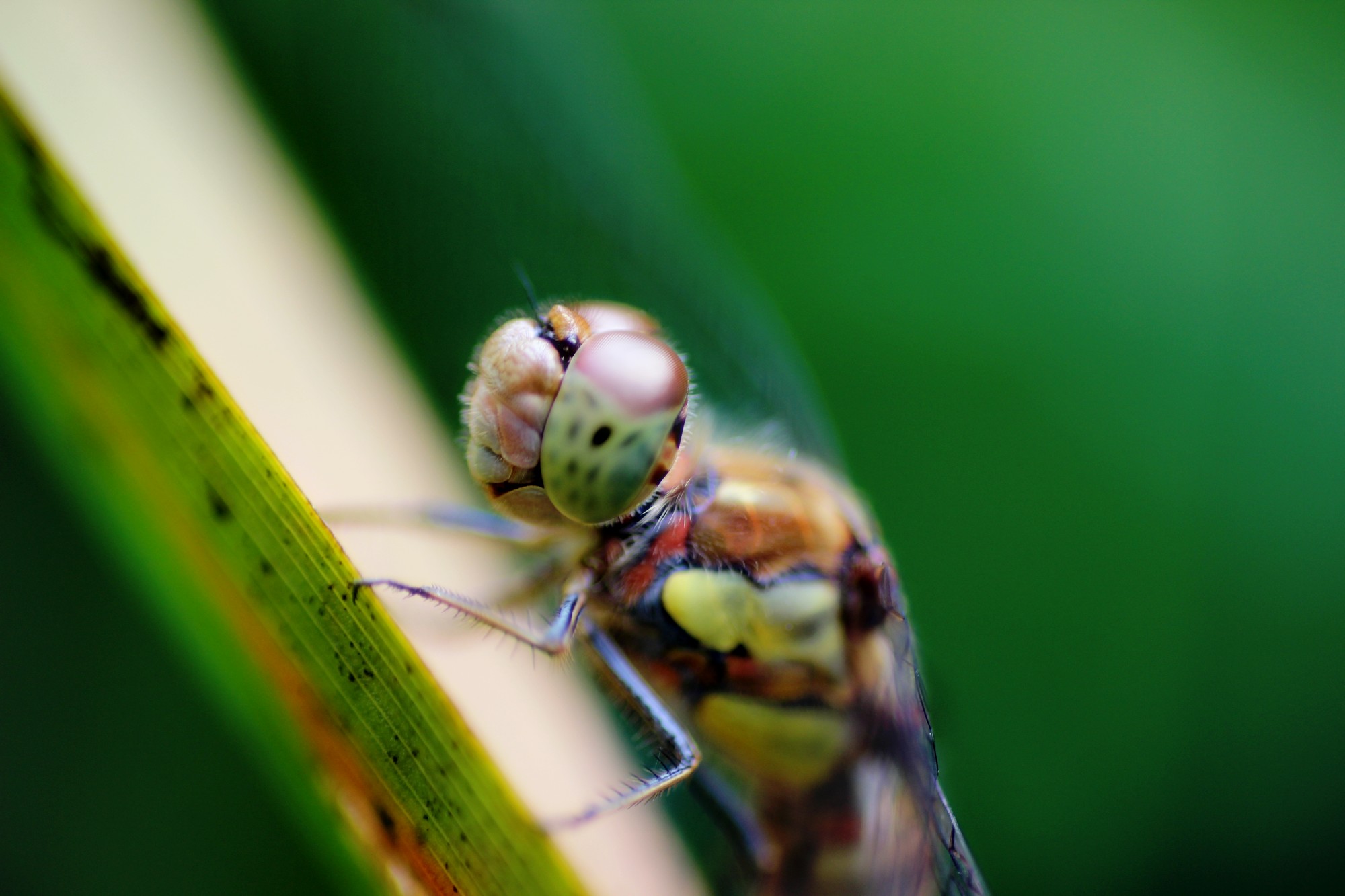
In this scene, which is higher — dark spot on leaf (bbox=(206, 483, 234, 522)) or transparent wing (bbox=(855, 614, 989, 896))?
dark spot on leaf (bbox=(206, 483, 234, 522))

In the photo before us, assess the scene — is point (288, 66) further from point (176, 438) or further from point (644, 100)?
point (176, 438)

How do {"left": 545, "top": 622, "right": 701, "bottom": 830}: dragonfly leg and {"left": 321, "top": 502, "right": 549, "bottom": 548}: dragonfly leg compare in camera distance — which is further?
{"left": 321, "top": 502, "right": 549, "bottom": 548}: dragonfly leg

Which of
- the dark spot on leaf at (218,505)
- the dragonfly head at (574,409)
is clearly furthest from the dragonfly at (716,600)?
the dark spot on leaf at (218,505)

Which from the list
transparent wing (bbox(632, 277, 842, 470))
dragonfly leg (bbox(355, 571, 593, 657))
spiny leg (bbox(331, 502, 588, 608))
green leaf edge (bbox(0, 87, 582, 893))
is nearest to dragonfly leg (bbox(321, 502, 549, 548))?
spiny leg (bbox(331, 502, 588, 608))

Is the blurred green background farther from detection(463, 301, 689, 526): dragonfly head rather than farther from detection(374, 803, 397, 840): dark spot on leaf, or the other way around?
detection(374, 803, 397, 840): dark spot on leaf

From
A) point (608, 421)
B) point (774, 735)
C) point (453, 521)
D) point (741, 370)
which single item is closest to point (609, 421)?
point (608, 421)
